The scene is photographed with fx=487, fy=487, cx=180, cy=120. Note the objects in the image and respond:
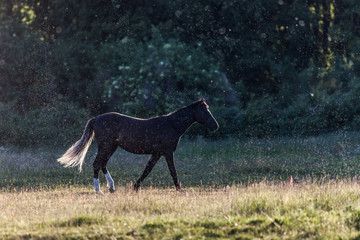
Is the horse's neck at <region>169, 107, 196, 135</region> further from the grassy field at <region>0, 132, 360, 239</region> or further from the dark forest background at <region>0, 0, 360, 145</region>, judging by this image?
the dark forest background at <region>0, 0, 360, 145</region>

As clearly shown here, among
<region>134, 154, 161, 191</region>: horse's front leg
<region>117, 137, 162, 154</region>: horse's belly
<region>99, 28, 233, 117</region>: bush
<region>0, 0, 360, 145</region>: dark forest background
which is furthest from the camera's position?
<region>0, 0, 360, 145</region>: dark forest background

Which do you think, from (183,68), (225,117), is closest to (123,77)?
(183,68)

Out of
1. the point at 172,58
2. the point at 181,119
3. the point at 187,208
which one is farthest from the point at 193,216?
the point at 172,58

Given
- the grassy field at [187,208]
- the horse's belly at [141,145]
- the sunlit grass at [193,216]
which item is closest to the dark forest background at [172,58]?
the grassy field at [187,208]

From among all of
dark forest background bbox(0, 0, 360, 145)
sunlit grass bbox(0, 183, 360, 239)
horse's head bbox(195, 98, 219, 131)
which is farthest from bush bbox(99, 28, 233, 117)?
sunlit grass bbox(0, 183, 360, 239)

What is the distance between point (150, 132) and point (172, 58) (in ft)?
49.9

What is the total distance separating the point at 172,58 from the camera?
2739 centimetres

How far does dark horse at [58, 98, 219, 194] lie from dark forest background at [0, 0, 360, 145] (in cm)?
1246

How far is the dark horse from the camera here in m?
12.6

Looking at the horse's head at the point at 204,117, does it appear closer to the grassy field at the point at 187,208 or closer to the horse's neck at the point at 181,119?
the horse's neck at the point at 181,119

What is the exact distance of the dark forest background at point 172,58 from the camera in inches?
1061

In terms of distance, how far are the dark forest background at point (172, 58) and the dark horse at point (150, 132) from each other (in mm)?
12457

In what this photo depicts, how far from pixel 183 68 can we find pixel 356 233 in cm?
2039

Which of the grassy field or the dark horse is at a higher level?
the dark horse
